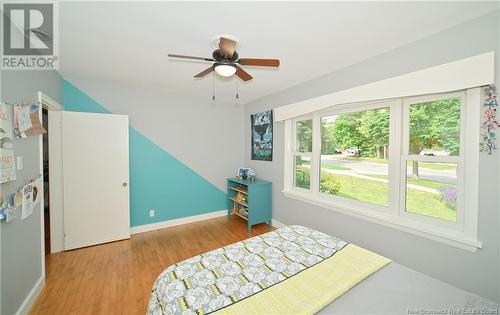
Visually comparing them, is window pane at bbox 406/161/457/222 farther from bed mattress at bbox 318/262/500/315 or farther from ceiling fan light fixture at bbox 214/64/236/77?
ceiling fan light fixture at bbox 214/64/236/77

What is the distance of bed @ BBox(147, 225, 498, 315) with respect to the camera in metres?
1.08

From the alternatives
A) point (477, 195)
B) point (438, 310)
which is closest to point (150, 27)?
point (438, 310)

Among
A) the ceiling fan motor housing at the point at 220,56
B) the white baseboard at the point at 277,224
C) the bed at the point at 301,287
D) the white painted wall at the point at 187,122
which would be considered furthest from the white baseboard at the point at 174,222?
the ceiling fan motor housing at the point at 220,56

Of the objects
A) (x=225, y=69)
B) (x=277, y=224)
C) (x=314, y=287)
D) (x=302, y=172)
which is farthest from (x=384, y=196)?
(x=225, y=69)

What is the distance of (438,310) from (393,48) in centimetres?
215

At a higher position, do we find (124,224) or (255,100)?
(255,100)

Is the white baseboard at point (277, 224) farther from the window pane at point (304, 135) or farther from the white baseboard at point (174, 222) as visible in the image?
the window pane at point (304, 135)

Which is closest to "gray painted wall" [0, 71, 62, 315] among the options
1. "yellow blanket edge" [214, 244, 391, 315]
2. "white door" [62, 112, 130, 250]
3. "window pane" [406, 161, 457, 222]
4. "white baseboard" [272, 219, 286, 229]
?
"white door" [62, 112, 130, 250]

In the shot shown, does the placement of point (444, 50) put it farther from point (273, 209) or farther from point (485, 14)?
point (273, 209)

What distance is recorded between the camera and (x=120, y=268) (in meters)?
2.33

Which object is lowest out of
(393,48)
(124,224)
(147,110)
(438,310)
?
(124,224)

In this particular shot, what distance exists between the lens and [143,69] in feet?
8.34

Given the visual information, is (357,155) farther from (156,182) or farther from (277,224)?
(156,182)

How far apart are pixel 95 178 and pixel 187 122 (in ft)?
5.44
